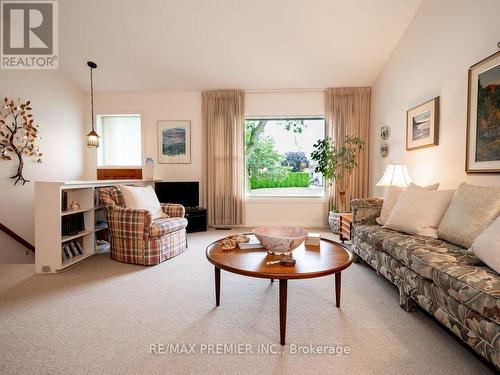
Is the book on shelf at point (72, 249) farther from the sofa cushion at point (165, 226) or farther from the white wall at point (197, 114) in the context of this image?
the white wall at point (197, 114)

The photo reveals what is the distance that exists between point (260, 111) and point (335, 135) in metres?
1.45

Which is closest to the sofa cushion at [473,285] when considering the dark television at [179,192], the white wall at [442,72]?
the white wall at [442,72]

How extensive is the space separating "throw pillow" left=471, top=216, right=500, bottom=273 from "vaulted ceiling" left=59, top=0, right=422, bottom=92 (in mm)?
3180

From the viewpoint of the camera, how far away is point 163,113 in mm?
5324

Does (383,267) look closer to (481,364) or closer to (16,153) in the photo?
(481,364)

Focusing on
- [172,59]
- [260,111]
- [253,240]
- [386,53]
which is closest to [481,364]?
[253,240]

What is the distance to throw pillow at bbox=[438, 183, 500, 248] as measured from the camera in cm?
195

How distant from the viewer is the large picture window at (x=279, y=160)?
209 inches

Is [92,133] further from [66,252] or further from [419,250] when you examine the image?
[419,250]

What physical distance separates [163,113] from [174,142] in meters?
0.60

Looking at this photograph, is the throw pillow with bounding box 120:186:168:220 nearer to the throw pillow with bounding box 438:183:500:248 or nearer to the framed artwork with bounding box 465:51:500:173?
the throw pillow with bounding box 438:183:500:248

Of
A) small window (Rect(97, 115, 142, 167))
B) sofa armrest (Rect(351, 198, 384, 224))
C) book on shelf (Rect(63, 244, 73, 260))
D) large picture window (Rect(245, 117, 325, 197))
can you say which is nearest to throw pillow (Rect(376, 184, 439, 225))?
sofa armrest (Rect(351, 198, 384, 224))

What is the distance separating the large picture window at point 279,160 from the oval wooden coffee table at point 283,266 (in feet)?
10.1

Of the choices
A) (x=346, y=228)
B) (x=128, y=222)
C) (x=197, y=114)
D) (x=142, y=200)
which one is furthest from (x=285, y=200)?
(x=128, y=222)
